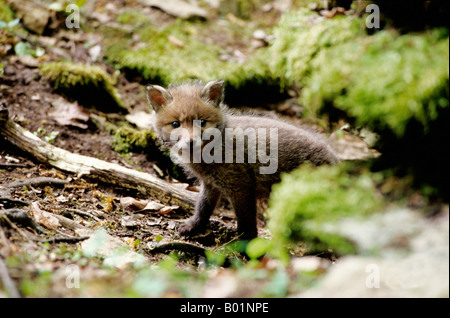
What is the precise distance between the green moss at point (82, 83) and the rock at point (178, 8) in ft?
8.32

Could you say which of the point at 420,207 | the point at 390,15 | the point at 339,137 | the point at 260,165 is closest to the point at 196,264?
A: the point at 260,165

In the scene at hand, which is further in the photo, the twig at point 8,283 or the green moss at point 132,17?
the green moss at point 132,17

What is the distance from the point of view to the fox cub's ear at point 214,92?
4.55 metres

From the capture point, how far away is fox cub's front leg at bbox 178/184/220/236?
4.57 metres

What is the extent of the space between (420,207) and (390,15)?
166 centimetres

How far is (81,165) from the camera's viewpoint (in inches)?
190

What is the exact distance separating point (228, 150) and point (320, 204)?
218 centimetres

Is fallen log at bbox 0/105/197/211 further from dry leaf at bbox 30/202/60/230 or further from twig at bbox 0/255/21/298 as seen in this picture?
twig at bbox 0/255/21/298

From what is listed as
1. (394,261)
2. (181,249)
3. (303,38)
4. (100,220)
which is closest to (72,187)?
(100,220)

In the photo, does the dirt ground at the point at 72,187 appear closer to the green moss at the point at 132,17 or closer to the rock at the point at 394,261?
the green moss at the point at 132,17

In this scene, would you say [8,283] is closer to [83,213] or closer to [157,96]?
[83,213]

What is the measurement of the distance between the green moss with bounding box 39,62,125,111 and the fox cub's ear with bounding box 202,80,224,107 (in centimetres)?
236

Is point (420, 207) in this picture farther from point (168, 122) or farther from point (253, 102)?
point (253, 102)

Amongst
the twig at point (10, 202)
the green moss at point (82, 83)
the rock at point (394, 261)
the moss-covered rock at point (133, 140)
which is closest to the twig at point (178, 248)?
the twig at point (10, 202)
